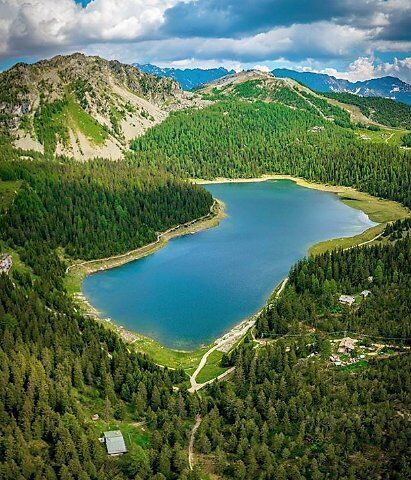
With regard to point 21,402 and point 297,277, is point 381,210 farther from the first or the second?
point 21,402

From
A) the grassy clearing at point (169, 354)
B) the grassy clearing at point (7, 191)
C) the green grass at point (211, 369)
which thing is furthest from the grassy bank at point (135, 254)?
the green grass at point (211, 369)

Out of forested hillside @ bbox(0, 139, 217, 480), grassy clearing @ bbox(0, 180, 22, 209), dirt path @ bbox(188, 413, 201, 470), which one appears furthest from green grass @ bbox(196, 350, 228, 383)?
grassy clearing @ bbox(0, 180, 22, 209)

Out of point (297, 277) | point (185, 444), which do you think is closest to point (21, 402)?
point (185, 444)

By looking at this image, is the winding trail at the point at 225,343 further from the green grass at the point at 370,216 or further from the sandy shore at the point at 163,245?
the green grass at the point at 370,216

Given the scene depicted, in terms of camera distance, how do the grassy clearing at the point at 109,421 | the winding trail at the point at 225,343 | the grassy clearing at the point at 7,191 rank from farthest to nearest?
the grassy clearing at the point at 7,191 < the winding trail at the point at 225,343 < the grassy clearing at the point at 109,421

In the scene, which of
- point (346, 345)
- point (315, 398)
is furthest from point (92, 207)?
point (315, 398)

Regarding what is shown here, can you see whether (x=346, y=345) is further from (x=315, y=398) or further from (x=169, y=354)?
(x=169, y=354)
